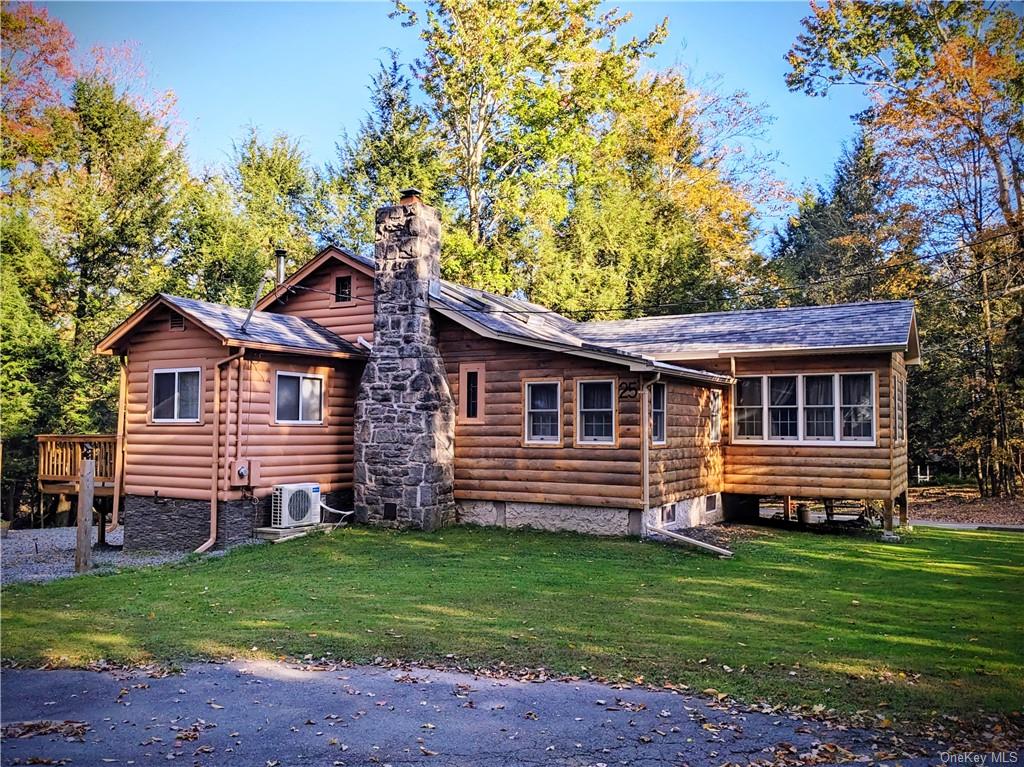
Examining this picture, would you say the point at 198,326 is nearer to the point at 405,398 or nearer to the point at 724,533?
the point at 405,398

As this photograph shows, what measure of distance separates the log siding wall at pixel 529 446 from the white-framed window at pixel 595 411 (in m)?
0.15

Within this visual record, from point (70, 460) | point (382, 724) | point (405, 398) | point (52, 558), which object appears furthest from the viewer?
point (70, 460)

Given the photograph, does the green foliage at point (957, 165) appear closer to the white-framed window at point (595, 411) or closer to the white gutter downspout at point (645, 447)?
the white gutter downspout at point (645, 447)

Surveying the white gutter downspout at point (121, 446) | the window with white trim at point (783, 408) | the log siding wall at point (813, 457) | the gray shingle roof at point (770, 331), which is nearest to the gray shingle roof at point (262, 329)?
the white gutter downspout at point (121, 446)

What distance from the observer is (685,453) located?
52.8ft

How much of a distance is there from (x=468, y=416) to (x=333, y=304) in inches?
200

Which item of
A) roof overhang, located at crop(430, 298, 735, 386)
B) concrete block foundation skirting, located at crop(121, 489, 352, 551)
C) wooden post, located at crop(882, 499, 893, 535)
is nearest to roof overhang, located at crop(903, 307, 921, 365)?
wooden post, located at crop(882, 499, 893, 535)

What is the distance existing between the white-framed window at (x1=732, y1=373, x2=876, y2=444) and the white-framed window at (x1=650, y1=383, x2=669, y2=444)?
10.3ft

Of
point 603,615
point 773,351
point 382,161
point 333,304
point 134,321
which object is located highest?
point 382,161

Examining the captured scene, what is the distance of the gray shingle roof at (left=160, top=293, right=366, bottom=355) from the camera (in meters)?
14.5

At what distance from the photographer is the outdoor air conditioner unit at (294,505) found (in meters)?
14.7

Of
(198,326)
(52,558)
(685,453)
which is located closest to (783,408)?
(685,453)

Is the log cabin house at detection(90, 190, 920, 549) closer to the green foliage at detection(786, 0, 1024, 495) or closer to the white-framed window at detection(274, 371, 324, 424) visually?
the white-framed window at detection(274, 371, 324, 424)

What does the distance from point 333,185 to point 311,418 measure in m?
18.0
